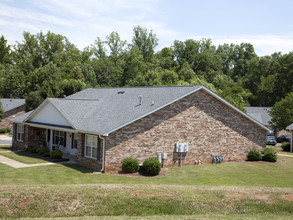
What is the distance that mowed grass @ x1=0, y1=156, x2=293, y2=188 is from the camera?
19.9m

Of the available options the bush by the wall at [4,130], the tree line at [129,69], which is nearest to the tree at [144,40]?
the tree line at [129,69]

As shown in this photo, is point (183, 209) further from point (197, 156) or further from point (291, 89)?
point (291, 89)

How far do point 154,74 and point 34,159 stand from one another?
43880 millimetres

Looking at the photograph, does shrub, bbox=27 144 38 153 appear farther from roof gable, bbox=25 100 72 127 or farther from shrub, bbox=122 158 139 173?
shrub, bbox=122 158 139 173

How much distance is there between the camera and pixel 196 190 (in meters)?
15.1

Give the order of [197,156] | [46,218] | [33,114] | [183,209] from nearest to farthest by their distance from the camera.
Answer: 1. [46,218]
2. [183,209]
3. [197,156]
4. [33,114]


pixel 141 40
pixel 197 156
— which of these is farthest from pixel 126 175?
pixel 141 40

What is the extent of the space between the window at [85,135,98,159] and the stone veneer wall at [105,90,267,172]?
193cm

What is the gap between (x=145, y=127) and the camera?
24.0m

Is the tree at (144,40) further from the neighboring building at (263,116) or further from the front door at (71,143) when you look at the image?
the front door at (71,143)

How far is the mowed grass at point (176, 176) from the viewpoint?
19.9 m

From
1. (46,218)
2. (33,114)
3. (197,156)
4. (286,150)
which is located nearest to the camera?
(46,218)

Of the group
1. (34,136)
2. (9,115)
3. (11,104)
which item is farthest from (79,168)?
(11,104)

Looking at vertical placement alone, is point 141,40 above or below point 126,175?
above
